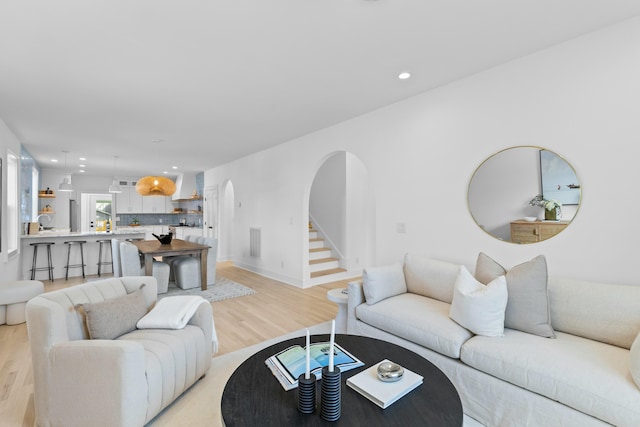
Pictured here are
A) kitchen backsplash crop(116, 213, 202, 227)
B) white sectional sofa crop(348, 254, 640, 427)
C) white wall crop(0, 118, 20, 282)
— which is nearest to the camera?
white sectional sofa crop(348, 254, 640, 427)

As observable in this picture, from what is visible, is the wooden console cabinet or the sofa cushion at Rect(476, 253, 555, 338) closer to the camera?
the sofa cushion at Rect(476, 253, 555, 338)

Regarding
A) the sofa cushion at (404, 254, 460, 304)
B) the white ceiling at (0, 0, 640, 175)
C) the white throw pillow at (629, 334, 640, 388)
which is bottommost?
the white throw pillow at (629, 334, 640, 388)

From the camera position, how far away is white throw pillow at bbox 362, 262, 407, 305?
2.78 metres

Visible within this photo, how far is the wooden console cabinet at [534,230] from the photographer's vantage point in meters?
2.47

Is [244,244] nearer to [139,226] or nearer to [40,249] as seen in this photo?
[40,249]

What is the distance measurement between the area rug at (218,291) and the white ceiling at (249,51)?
2598 mm

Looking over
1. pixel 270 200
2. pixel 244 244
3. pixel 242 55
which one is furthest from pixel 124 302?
pixel 244 244

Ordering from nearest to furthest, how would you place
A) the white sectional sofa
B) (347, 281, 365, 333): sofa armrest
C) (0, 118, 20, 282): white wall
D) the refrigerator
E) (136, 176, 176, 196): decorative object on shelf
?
1. the white sectional sofa
2. (347, 281, 365, 333): sofa armrest
3. (0, 118, 20, 282): white wall
4. (136, 176, 176, 196): decorative object on shelf
5. the refrigerator

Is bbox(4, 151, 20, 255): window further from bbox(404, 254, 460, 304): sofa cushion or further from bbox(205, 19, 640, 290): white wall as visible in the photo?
bbox(404, 254, 460, 304): sofa cushion

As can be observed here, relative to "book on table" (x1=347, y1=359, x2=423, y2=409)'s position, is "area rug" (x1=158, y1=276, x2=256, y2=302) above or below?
below

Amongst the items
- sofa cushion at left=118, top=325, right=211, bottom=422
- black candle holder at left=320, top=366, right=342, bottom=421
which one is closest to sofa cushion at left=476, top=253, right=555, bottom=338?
black candle holder at left=320, top=366, right=342, bottom=421

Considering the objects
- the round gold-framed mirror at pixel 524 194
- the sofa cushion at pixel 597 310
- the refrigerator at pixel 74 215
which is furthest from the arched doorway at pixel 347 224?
the refrigerator at pixel 74 215

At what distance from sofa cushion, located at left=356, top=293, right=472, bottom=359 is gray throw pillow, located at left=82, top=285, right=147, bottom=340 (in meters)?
1.82

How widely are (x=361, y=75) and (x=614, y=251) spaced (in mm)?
2455
